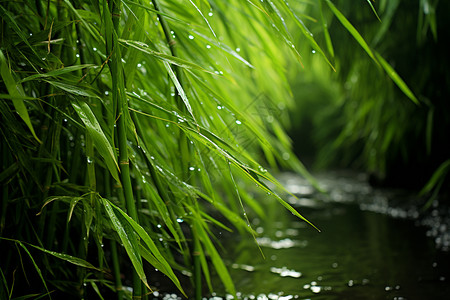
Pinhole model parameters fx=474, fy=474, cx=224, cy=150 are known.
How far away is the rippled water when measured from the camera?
111 cm

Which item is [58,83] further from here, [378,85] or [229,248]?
[378,85]

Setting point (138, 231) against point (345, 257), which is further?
point (345, 257)

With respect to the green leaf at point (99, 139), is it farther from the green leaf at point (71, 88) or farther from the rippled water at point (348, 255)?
the rippled water at point (348, 255)

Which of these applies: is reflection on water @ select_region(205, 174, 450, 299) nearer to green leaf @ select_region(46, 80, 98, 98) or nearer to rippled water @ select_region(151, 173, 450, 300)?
rippled water @ select_region(151, 173, 450, 300)

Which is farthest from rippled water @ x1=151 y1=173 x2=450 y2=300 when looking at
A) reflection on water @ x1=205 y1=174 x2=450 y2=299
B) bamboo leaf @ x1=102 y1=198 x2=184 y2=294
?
bamboo leaf @ x1=102 y1=198 x2=184 y2=294

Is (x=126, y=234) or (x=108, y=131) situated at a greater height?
(x=108, y=131)

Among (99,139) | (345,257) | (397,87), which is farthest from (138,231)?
(397,87)

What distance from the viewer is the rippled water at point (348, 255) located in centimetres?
111

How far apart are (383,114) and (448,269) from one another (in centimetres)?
122

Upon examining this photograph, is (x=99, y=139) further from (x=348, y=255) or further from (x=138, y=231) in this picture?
(x=348, y=255)

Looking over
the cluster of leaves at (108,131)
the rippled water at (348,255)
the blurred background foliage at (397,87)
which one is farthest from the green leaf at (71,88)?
the blurred background foliage at (397,87)

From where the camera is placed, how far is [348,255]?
143 centimetres

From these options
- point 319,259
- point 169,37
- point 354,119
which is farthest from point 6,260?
point 354,119

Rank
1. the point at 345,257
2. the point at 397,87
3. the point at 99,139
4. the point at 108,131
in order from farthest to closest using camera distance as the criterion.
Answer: the point at 397,87, the point at 345,257, the point at 108,131, the point at 99,139
